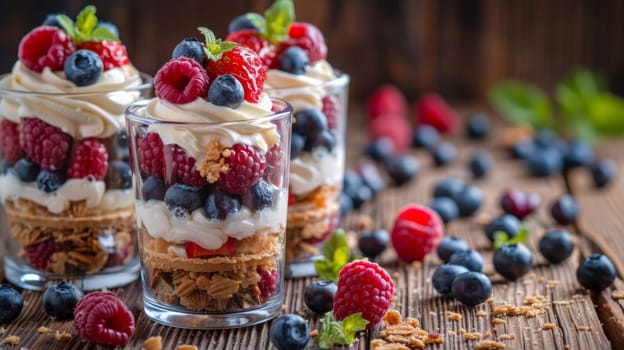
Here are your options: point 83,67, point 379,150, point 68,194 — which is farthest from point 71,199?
point 379,150

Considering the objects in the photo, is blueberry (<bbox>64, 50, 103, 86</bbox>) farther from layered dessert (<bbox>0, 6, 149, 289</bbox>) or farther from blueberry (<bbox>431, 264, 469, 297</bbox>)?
blueberry (<bbox>431, 264, 469, 297</bbox>)

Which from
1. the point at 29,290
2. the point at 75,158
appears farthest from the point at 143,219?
the point at 29,290

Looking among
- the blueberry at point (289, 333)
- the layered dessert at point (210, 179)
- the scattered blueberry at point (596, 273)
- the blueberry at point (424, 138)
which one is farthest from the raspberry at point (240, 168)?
the blueberry at point (424, 138)

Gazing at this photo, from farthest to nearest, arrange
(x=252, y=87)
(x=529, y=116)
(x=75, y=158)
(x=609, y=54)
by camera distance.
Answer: (x=609, y=54) < (x=529, y=116) < (x=75, y=158) < (x=252, y=87)

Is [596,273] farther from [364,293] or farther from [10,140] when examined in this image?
[10,140]

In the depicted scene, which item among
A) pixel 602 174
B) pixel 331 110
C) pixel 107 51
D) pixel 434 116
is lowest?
pixel 602 174

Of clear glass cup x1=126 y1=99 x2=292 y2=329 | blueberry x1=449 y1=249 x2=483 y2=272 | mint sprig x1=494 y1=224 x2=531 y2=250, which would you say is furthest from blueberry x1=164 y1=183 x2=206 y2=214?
mint sprig x1=494 y1=224 x2=531 y2=250

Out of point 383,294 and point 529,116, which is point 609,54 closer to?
point 529,116
